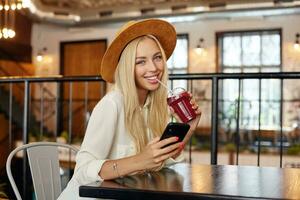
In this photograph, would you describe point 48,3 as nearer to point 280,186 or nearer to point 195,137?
point 195,137

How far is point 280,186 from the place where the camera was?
129 cm

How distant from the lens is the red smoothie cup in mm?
1496

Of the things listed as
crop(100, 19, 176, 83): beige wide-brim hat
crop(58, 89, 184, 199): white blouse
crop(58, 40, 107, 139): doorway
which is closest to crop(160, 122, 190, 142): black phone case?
crop(58, 89, 184, 199): white blouse

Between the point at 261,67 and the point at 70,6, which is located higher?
the point at 70,6

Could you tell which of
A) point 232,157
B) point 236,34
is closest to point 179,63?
point 236,34

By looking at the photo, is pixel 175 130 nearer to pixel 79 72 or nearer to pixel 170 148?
pixel 170 148

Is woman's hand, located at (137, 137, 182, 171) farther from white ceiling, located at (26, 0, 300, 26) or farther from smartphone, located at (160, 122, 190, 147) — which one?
white ceiling, located at (26, 0, 300, 26)

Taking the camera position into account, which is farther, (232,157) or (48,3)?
(48,3)

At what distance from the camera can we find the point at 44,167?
196cm

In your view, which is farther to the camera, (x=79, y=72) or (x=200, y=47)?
(x=79, y=72)

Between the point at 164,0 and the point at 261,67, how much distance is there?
2982 millimetres

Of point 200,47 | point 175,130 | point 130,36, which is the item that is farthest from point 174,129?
point 200,47

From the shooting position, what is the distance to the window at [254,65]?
1041cm

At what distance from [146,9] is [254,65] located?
3.13 meters
